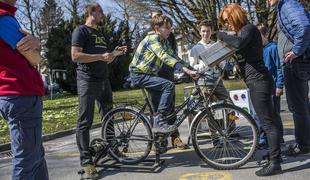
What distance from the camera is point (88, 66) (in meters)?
5.73

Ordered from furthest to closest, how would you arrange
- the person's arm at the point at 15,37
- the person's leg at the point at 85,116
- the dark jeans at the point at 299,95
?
1. the person's leg at the point at 85,116
2. the dark jeans at the point at 299,95
3. the person's arm at the point at 15,37

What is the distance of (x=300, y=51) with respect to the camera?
5168 mm

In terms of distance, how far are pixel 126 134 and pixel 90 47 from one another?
1.28 metres

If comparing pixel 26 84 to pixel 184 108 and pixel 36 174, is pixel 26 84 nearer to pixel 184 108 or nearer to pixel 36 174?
pixel 36 174

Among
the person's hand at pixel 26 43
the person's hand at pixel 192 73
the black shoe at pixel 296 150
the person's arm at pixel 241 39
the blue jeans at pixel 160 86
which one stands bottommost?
the black shoe at pixel 296 150

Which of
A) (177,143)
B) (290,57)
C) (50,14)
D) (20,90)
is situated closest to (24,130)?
(20,90)

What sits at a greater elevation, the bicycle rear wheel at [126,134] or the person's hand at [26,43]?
the person's hand at [26,43]

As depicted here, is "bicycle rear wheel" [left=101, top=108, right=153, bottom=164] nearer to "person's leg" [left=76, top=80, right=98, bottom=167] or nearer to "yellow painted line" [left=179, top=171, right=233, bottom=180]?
"person's leg" [left=76, top=80, right=98, bottom=167]

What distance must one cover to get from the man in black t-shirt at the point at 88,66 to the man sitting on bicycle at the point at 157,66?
34 cm

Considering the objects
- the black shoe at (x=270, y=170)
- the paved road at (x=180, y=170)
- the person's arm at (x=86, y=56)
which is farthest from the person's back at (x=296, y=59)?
the person's arm at (x=86, y=56)

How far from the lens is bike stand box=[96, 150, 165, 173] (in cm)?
577

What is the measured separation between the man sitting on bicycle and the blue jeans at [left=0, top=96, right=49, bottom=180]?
2.45m

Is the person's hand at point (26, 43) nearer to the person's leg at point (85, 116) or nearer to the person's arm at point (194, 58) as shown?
the person's leg at point (85, 116)

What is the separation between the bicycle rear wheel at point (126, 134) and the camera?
5984 millimetres
